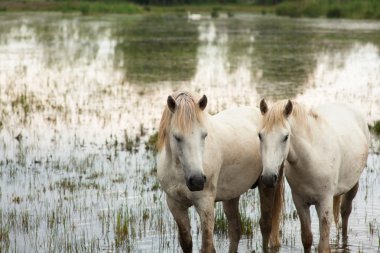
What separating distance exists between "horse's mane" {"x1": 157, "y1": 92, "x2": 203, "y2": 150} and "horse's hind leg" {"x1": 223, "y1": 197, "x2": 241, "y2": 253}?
1712 millimetres

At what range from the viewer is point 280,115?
6160 millimetres

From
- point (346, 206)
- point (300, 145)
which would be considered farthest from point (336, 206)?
point (300, 145)

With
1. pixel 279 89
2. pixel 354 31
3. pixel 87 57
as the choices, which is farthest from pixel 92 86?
pixel 354 31

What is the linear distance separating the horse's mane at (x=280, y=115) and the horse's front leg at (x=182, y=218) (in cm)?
107

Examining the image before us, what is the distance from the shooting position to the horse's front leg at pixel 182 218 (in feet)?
21.2

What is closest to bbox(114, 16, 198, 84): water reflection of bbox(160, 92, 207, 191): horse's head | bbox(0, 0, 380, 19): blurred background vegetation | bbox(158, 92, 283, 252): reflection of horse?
bbox(158, 92, 283, 252): reflection of horse

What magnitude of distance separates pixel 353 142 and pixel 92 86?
14032mm

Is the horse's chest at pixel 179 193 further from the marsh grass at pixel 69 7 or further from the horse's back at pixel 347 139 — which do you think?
the marsh grass at pixel 69 7

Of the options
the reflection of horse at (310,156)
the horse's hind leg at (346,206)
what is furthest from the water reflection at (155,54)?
the reflection of horse at (310,156)

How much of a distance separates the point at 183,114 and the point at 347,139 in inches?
83.7

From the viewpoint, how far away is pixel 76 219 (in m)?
8.72

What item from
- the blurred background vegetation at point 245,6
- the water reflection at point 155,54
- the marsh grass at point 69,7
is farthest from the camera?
the marsh grass at point 69,7

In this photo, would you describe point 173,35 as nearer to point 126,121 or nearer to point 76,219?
point 126,121

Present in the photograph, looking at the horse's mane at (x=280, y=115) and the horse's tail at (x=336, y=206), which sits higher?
the horse's mane at (x=280, y=115)
